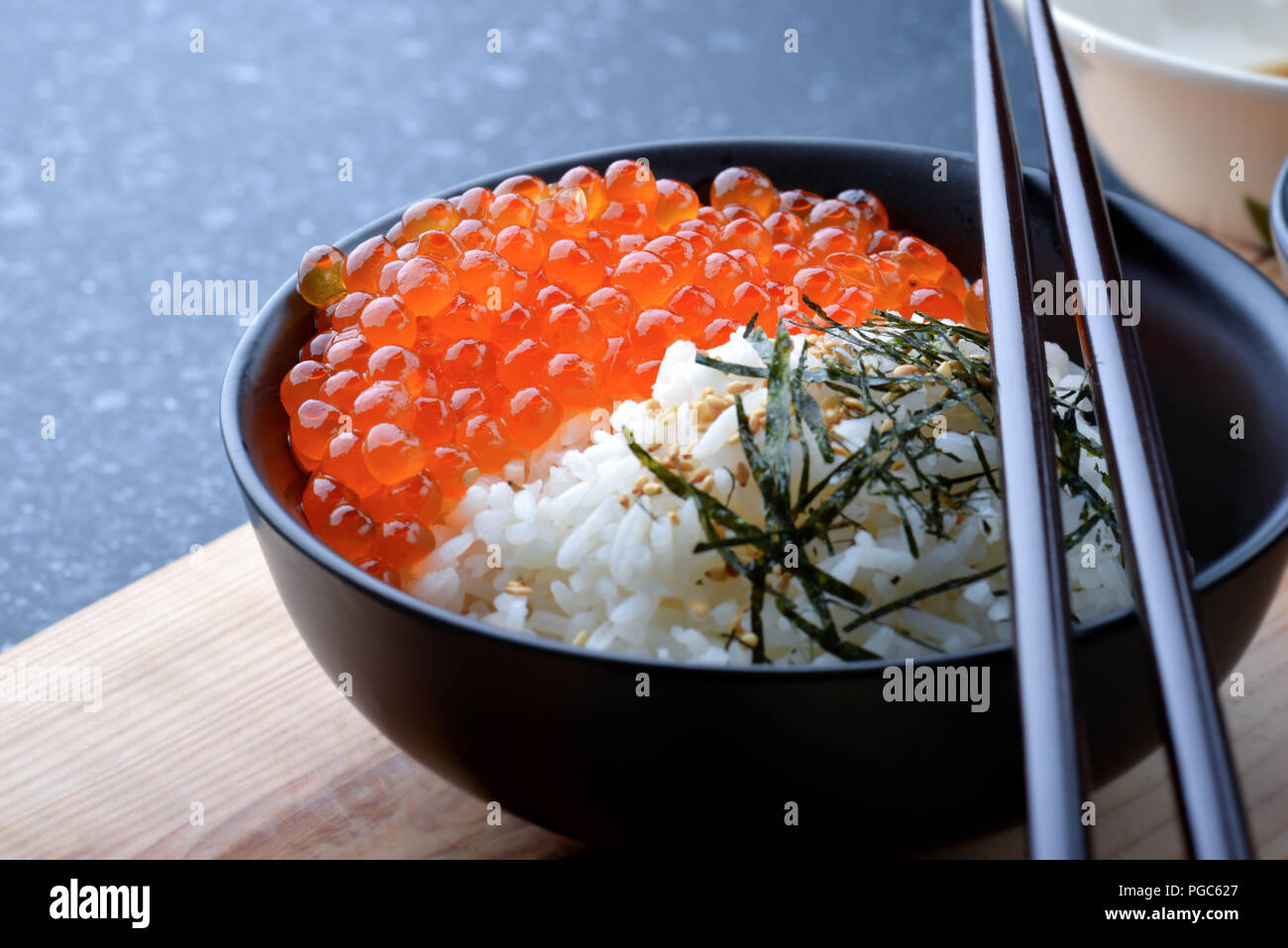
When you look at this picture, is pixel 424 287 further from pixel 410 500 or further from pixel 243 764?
pixel 243 764

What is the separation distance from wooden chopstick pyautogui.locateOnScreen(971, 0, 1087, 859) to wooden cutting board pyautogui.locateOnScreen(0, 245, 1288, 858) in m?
0.28

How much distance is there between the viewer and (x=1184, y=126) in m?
1.48

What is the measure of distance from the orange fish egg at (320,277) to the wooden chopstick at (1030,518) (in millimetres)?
464

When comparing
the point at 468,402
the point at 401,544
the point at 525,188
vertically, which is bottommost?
the point at 401,544

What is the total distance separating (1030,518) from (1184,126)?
3.27 feet

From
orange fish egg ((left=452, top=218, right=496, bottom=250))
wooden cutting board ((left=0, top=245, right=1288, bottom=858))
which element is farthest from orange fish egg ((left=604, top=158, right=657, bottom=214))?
wooden cutting board ((left=0, top=245, right=1288, bottom=858))

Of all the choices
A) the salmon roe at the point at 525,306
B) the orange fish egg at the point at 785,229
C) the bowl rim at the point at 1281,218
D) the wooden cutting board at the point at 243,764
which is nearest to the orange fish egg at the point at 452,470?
the salmon roe at the point at 525,306

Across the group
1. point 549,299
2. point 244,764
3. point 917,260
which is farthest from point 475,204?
point 244,764

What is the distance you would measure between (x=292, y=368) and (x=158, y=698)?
287mm

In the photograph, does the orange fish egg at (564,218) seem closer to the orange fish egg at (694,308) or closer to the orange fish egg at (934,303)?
the orange fish egg at (694,308)

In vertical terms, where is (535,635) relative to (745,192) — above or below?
below

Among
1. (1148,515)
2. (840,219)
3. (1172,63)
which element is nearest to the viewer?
(1148,515)
